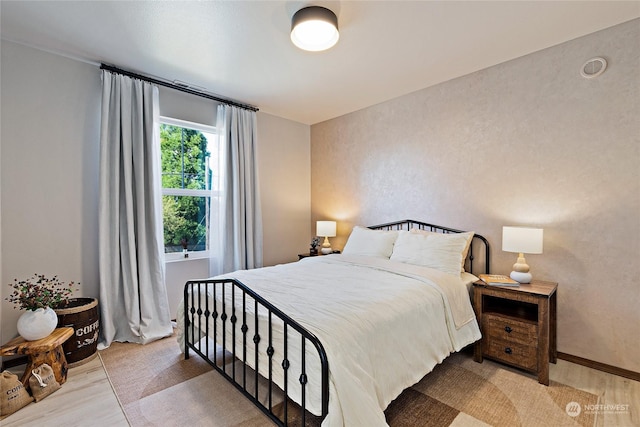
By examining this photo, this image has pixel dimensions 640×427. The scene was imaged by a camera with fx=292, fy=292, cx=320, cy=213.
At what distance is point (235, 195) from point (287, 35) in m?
1.96

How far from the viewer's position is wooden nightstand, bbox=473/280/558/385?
2.12 m

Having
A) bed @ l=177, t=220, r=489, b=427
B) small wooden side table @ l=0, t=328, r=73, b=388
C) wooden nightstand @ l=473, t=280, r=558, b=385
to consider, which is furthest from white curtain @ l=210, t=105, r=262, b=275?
wooden nightstand @ l=473, t=280, r=558, b=385

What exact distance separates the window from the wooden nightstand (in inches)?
122

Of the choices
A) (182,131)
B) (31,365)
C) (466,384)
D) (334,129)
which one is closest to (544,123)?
(466,384)

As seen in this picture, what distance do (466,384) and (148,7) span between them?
3.47 m

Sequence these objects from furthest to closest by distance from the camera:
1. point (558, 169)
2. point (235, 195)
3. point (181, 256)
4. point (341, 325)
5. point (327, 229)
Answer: point (327, 229) → point (235, 195) → point (181, 256) → point (558, 169) → point (341, 325)

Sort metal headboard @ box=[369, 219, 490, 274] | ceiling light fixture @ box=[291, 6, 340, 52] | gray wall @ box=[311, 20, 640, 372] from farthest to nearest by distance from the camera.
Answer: metal headboard @ box=[369, 219, 490, 274] < gray wall @ box=[311, 20, 640, 372] < ceiling light fixture @ box=[291, 6, 340, 52]

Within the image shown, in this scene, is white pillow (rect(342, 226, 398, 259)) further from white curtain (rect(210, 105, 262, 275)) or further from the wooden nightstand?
white curtain (rect(210, 105, 262, 275))

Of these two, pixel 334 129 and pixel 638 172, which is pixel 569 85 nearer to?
pixel 638 172

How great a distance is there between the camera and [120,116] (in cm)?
285

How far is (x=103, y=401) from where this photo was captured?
78.1 inches

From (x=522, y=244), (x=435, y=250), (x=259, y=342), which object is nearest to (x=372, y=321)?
(x=259, y=342)

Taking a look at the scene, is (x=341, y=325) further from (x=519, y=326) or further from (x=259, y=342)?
(x=519, y=326)

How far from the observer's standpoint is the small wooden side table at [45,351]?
2002 millimetres
